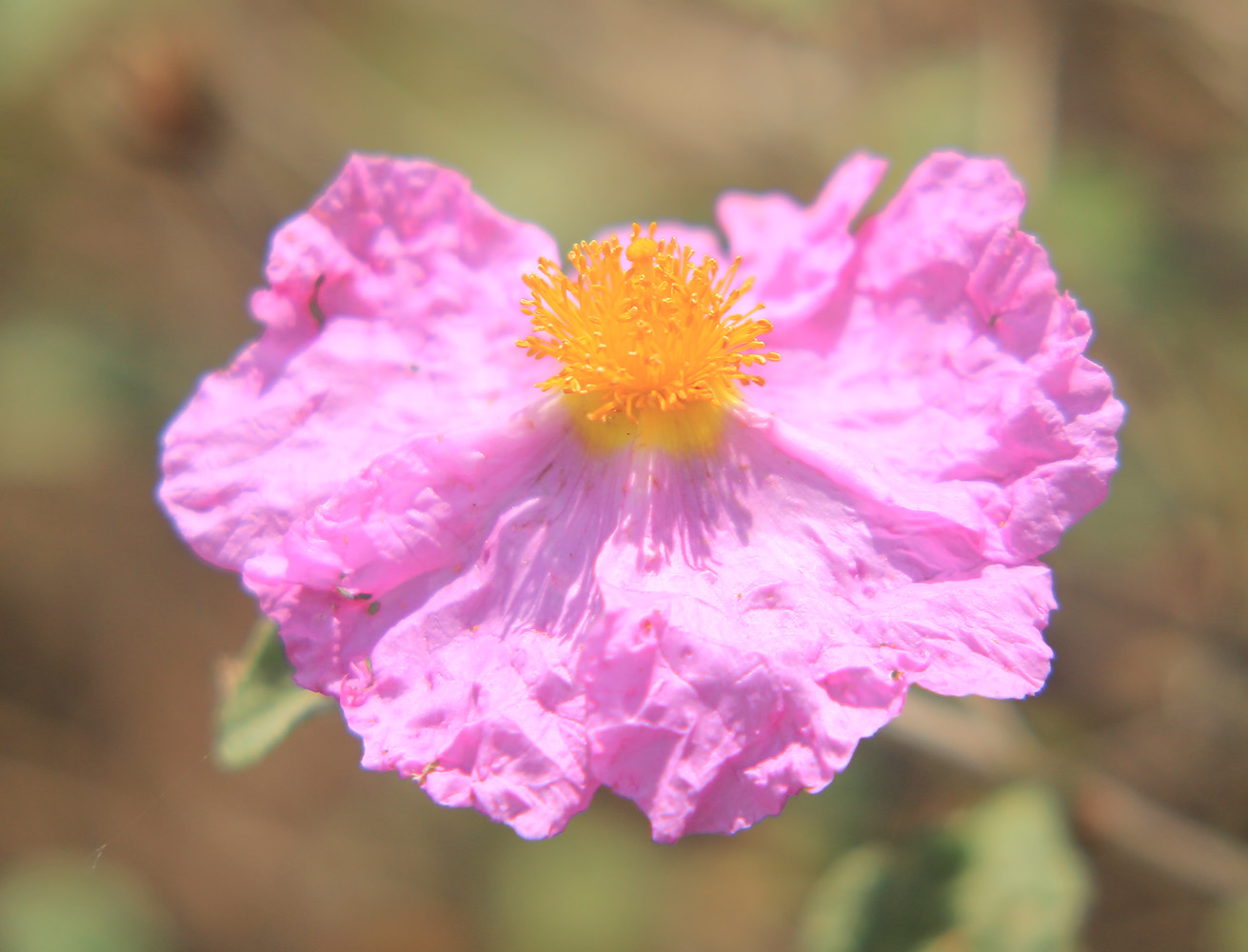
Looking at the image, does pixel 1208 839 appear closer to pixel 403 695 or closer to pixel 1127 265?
pixel 1127 265

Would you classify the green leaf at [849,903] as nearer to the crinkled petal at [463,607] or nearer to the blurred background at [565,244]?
the blurred background at [565,244]

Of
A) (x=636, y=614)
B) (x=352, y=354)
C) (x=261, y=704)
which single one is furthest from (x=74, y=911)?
(x=636, y=614)

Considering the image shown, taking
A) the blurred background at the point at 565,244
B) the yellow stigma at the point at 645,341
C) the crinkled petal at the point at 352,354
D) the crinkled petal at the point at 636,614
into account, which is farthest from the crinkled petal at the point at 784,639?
the blurred background at the point at 565,244

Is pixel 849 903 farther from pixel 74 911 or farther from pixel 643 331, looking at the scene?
pixel 74 911

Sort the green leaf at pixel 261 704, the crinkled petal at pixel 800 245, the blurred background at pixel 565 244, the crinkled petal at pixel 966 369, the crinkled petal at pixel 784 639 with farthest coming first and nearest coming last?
the blurred background at pixel 565 244
the crinkled petal at pixel 800 245
the green leaf at pixel 261 704
the crinkled petal at pixel 966 369
the crinkled petal at pixel 784 639

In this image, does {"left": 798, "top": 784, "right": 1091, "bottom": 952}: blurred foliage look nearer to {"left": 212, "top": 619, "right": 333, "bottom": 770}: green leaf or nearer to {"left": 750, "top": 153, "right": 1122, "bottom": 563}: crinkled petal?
{"left": 750, "top": 153, "right": 1122, "bottom": 563}: crinkled petal

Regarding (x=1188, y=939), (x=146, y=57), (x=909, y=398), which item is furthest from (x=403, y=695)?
(x=1188, y=939)
